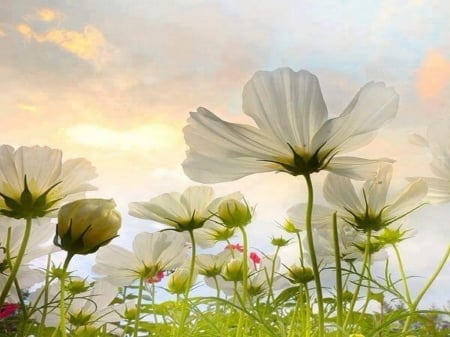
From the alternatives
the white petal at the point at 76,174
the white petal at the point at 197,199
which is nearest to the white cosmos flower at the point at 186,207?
the white petal at the point at 197,199

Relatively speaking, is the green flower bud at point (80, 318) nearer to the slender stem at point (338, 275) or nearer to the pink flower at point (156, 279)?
the pink flower at point (156, 279)

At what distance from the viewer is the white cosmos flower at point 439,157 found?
1.19ft

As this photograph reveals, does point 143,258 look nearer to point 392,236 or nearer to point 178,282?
point 178,282

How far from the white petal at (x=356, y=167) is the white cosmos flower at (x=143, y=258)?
219mm

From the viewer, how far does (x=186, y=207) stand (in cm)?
50

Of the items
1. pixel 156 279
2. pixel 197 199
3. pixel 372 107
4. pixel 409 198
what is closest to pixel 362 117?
pixel 372 107

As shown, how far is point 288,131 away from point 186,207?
0.65 ft

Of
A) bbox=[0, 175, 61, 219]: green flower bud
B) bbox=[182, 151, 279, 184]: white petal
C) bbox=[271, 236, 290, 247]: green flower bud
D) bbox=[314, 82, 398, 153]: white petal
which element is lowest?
bbox=[0, 175, 61, 219]: green flower bud

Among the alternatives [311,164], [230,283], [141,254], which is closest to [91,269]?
[141,254]

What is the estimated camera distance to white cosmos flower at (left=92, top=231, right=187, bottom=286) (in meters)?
0.53

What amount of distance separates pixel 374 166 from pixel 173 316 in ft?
1.06

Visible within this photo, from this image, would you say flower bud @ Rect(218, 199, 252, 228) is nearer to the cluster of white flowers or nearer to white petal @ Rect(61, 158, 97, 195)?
the cluster of white flowers

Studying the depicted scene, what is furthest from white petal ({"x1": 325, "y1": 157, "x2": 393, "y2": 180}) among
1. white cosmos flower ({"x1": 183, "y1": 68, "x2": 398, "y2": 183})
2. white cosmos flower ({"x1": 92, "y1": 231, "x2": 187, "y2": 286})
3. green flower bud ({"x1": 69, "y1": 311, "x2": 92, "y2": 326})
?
green flower bud ({"x1": 69, "y1": 311, "x2": 92, "y2": 326})

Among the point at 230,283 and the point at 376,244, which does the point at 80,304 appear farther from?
the point at 376,244
